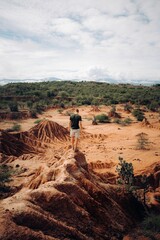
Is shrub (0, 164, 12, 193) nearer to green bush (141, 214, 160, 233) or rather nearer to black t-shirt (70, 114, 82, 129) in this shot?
black t-shirt (70, 114, 82, 129)

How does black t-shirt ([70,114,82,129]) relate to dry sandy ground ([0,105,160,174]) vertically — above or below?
above

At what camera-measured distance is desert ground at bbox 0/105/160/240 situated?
183 inches

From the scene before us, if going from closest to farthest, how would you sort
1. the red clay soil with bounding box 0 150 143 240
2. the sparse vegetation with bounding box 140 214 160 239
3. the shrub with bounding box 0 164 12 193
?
the red clay soil with bounding box 0 150 143 240, the sparse vegetation with bounding box 140 214 160 239, the shrub with bounding box 0 164 12 193

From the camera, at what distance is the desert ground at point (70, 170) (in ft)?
15.3

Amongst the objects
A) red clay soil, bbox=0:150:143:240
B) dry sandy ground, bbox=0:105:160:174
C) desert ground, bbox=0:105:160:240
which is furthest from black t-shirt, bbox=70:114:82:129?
dry sandy ground, bbox=0:105:160:174

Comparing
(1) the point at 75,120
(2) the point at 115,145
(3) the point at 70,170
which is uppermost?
(1) the point at 75,120

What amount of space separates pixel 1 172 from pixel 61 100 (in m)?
33.0

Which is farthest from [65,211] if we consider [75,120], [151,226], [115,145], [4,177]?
[115,145]

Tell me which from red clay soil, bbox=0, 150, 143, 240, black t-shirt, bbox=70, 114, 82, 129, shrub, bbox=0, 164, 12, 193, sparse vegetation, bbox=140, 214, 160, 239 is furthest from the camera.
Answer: shrub, bbox=0, 164, 12, 193

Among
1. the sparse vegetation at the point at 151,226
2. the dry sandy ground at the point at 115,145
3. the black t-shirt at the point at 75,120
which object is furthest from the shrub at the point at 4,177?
the sparse vegetation at the point at 151,226

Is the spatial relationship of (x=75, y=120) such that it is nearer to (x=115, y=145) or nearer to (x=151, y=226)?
(x=151, y=226)

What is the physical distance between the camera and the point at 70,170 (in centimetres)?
659

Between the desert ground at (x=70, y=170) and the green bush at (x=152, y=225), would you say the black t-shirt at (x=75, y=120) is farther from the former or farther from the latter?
the green bush at (x=152, y=225)

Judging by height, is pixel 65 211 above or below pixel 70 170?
below
